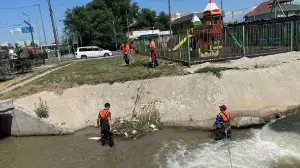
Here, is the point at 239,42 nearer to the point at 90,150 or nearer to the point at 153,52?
the point at 153,52

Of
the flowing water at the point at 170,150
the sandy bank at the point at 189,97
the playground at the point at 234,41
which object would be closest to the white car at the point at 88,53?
the playground at the point at 234,41

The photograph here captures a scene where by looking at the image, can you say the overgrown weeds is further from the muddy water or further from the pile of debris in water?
the muddy water

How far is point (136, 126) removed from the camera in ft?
39.0

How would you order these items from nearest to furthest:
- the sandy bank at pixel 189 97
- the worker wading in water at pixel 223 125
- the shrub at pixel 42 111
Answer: the worker wading in water at pixel 223 125 → the shrub at pixel 42 111 → the sandy bank at pixel 189 97

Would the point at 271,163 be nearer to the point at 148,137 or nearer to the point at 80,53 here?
the point at 148,137

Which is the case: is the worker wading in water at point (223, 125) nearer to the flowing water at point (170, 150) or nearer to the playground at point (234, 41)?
the flowing water at point (170, 150)

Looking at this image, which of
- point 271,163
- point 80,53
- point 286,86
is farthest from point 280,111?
point 80,53

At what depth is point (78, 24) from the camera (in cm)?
5497

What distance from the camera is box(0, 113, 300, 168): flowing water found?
8.68m

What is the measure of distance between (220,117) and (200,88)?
3359mm

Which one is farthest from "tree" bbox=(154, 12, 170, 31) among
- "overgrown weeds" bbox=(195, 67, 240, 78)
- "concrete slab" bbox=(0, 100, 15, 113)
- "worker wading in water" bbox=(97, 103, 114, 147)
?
"worker wading in water" bbox=(97, 103, 114, 147)

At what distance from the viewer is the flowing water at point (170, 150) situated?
868 cm

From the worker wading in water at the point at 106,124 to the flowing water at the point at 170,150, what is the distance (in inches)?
12.6

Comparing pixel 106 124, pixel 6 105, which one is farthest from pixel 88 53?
pixel 106 124
